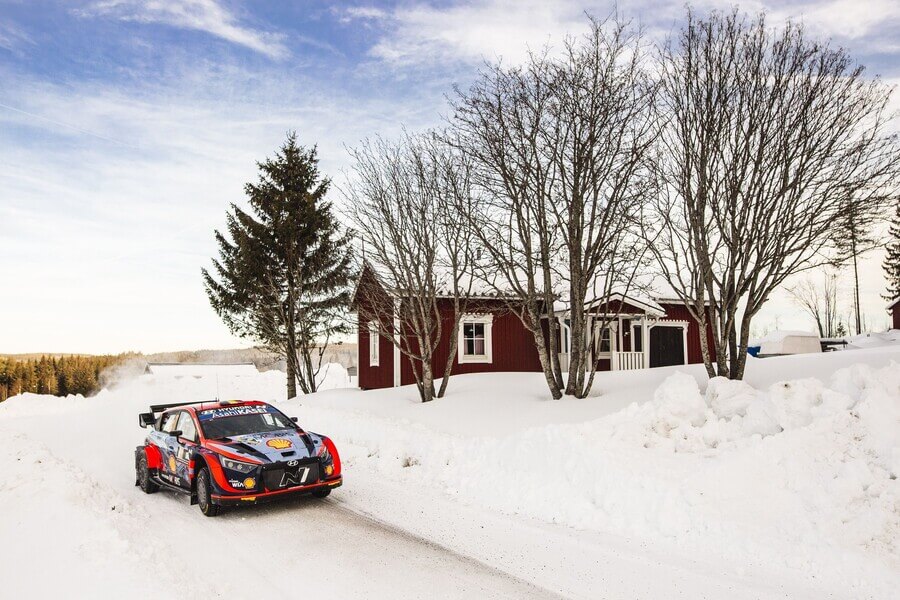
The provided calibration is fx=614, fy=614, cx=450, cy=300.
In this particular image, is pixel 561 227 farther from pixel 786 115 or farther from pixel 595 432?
pixel 595 432

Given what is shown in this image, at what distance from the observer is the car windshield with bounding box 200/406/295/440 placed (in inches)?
382

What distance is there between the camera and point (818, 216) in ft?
44.5

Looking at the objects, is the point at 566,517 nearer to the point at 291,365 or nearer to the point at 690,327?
the point at 291,365

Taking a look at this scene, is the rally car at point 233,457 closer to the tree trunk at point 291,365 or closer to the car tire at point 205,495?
the car tire at point 205,495

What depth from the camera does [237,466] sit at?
860cm

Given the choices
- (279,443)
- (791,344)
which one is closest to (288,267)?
(279,443)

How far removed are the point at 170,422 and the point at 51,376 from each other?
65976 millimetres

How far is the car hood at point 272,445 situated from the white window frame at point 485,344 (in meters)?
15.5

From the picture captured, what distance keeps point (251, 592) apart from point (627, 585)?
3512mm

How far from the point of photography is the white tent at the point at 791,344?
3384 cm

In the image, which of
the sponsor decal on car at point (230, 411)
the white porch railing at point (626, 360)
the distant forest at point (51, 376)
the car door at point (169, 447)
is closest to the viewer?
the car door at point (169, 447)

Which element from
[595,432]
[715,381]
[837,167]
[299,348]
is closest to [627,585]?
[595,432]

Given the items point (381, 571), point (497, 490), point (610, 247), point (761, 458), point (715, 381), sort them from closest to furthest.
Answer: point (381, 571) → point (761, 458) → point (497, 490) → point (715, 381) → point (610, 247)

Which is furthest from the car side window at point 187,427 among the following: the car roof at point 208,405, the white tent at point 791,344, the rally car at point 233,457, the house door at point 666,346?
the white tent at point 791,344
